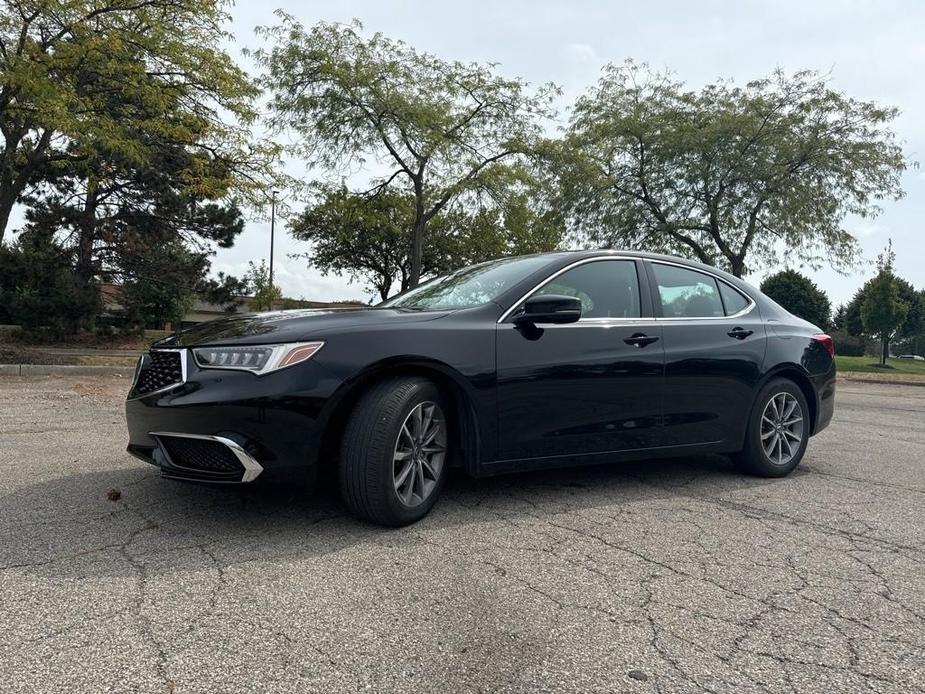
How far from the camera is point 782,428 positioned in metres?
4.77

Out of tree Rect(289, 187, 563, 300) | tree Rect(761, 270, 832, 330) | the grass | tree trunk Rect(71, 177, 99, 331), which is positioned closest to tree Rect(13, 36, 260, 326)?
tree trunk Rect(71, 177, 99, 331)

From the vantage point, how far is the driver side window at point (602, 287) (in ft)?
13.2

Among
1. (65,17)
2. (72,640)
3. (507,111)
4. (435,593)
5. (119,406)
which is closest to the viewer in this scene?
(72,640)

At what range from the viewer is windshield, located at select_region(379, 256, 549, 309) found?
388cm

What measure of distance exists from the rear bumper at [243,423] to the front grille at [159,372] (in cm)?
8

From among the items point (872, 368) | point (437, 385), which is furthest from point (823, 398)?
point (872, 368)

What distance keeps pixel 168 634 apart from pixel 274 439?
100 centimetres

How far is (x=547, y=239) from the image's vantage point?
2494 cm

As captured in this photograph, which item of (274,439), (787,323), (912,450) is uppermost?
(787,323)

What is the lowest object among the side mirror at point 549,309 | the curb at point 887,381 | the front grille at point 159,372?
the curb at point 887,381

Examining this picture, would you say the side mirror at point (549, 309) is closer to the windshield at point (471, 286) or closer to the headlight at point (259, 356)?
the windshield at point (471, 286)

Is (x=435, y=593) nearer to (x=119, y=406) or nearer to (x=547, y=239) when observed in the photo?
(x=119, y=406)

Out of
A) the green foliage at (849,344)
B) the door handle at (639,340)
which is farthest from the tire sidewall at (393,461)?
the green foliage at (849,344)

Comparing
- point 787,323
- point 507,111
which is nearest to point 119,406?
point 787,323
